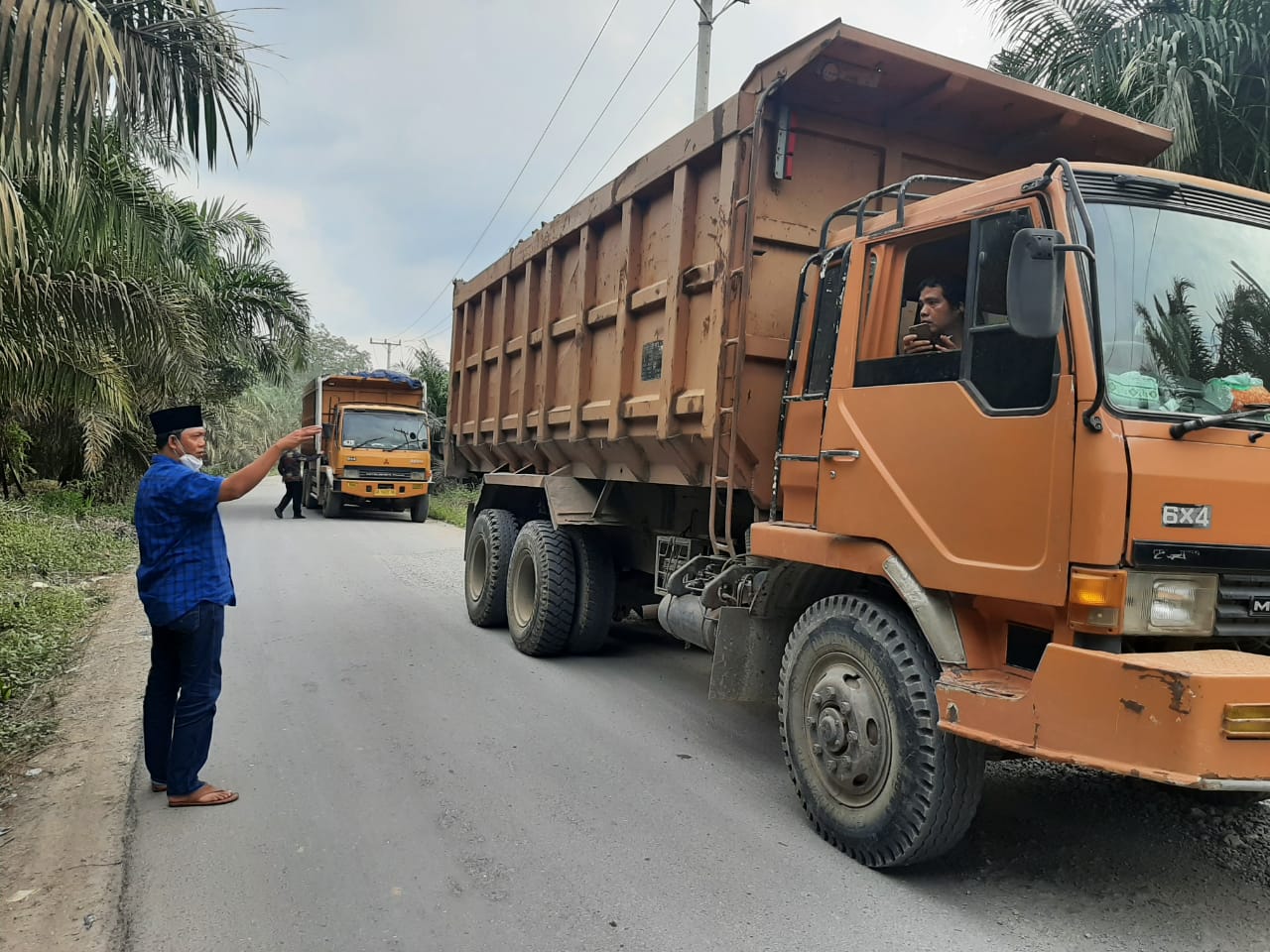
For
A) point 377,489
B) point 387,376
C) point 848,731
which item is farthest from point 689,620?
point 387,376

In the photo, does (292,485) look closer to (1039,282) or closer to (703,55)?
(703,55)

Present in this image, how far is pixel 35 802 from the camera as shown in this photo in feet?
13.5

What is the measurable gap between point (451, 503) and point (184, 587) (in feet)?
65.1

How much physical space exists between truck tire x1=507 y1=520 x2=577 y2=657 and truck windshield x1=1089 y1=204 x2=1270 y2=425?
4498mm

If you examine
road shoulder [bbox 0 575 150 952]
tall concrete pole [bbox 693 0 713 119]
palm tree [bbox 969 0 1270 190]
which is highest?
tall concrete pole [bbox 693 0 713 119]

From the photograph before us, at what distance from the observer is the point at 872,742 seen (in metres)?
3.49

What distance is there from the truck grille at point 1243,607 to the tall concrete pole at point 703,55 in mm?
11342

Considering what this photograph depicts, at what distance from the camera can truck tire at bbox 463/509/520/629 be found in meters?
7.82

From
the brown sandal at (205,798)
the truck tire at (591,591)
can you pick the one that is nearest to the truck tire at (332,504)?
the truck tire at (591,591)

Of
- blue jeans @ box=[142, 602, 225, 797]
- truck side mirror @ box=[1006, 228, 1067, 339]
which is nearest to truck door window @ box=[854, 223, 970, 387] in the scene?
truck side mirror @ box=[1006, 228, 1067, 339]

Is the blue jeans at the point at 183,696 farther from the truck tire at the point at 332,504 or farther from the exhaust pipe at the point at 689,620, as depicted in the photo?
the truck tire at the point at 332,504

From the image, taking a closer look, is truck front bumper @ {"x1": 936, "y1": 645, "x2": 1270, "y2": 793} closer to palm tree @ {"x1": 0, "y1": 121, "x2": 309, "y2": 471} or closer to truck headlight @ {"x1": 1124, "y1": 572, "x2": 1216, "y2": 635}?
truck headlight @ {"x1": 1124, "y1": 572, "x2": 1216, "y2": 635}

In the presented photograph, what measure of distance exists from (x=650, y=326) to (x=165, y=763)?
3.38 metres

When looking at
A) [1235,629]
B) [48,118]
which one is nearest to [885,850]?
[1235,629]
